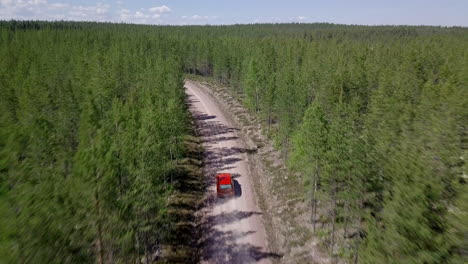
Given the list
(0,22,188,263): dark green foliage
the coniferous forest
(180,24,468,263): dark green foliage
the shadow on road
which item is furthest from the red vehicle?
(180,24,468,263): dark green foliage

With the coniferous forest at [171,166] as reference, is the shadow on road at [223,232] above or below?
below

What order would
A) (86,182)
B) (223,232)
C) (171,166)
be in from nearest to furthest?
(86,182) < (223,232) < (171,166)

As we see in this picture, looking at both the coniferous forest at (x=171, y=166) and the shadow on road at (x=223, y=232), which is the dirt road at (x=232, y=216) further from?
the coniferous forest at (x=171, y=166)

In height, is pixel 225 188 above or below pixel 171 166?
below

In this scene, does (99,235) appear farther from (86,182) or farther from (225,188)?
(225,188)

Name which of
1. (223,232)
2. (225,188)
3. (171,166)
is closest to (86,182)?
(223,232)

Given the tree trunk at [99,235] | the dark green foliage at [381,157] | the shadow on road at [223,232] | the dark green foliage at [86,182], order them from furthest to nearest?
the shadow on road at [223,232] → the tree trunk at [99,235] → the dark green foliage at [381,157] → the dark green foliage at [86,182]

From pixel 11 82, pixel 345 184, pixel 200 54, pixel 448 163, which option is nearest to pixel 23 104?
pixel 11 82

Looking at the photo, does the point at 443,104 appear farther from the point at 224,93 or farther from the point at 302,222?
the point at 224,93

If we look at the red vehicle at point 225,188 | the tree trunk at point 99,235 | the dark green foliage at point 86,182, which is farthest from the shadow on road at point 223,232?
the tree trunk at point 99,235

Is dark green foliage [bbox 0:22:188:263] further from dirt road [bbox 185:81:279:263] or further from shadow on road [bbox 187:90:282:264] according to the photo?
dirt road [bbox 185:81:279:263]
